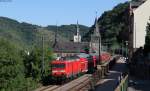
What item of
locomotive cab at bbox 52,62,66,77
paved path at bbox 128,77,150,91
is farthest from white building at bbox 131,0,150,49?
paved path at bbox 128,77,150,91

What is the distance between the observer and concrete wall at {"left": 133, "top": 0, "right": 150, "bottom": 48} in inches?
4144

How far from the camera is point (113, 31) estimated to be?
186 m

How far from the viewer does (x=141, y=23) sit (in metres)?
107

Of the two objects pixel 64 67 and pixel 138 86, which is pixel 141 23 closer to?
pixel 64 67

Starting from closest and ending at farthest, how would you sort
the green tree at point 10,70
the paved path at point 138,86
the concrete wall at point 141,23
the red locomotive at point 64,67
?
the paved path at point 138,86
the green tree at point 10,70
the red locomotive at point 64,67
the concrete wall at point 141,23

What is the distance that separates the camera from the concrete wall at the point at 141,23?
105250 mm

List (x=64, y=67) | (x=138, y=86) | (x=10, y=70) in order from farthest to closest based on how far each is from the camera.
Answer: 1. (x=64, y=67)
2. (x=10, y=70)
3. (x=138, y=86)

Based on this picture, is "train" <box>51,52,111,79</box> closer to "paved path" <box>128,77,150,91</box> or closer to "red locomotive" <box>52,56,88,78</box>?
"red locomotive" <box>52,56,88,78</box>

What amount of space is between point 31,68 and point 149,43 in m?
16.2

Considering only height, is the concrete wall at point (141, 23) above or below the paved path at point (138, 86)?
above

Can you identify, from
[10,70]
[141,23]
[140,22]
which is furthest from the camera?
[140,22]

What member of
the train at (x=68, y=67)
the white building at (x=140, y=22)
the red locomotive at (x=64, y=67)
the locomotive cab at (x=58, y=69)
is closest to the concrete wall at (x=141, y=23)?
the white building at (x=140, y=22)

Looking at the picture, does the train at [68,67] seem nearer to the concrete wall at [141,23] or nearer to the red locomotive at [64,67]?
the red locomotive at [64,67]

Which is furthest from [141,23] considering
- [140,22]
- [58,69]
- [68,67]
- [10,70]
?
[10,70]
